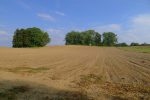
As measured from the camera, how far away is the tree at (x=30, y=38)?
99312mm

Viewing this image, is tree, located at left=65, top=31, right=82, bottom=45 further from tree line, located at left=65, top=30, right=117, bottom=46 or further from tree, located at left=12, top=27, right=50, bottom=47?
tree, located at left=12, top=27, right=50, bottom=47

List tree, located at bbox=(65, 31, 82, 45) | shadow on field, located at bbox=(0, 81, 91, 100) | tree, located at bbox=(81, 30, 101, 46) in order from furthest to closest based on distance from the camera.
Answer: tree, located at bbox=(65, 31, 82, 45) → tree, located at bbox=(81, 30, 101, 46) → shadow on field, located at bbox=(0, 81, 91, 100)

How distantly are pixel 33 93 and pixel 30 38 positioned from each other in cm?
9230

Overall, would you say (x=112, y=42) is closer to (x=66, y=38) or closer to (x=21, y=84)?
(x=66, y=38)

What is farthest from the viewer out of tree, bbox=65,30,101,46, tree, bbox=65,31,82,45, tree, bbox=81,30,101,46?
tree, bbox=65,31,82,45

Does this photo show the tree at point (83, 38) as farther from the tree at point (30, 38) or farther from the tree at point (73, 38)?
the tree at point (30, 38)

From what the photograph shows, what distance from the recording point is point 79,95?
854 centimetres

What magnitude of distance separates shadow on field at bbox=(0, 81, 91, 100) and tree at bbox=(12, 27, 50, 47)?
89879mm

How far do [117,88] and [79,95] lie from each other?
2.07 meters

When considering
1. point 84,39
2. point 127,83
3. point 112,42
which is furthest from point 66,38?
point 127,83

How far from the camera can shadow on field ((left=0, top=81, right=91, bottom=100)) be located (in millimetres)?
8125

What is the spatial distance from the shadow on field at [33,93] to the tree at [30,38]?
295 ft

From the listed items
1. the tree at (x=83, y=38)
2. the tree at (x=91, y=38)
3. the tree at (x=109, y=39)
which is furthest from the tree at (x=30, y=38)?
the tree at (x=109, y=39)

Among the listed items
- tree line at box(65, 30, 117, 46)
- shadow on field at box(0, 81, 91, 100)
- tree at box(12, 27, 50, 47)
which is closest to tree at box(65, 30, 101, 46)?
tree line at box(65, 30, 117, 46)
